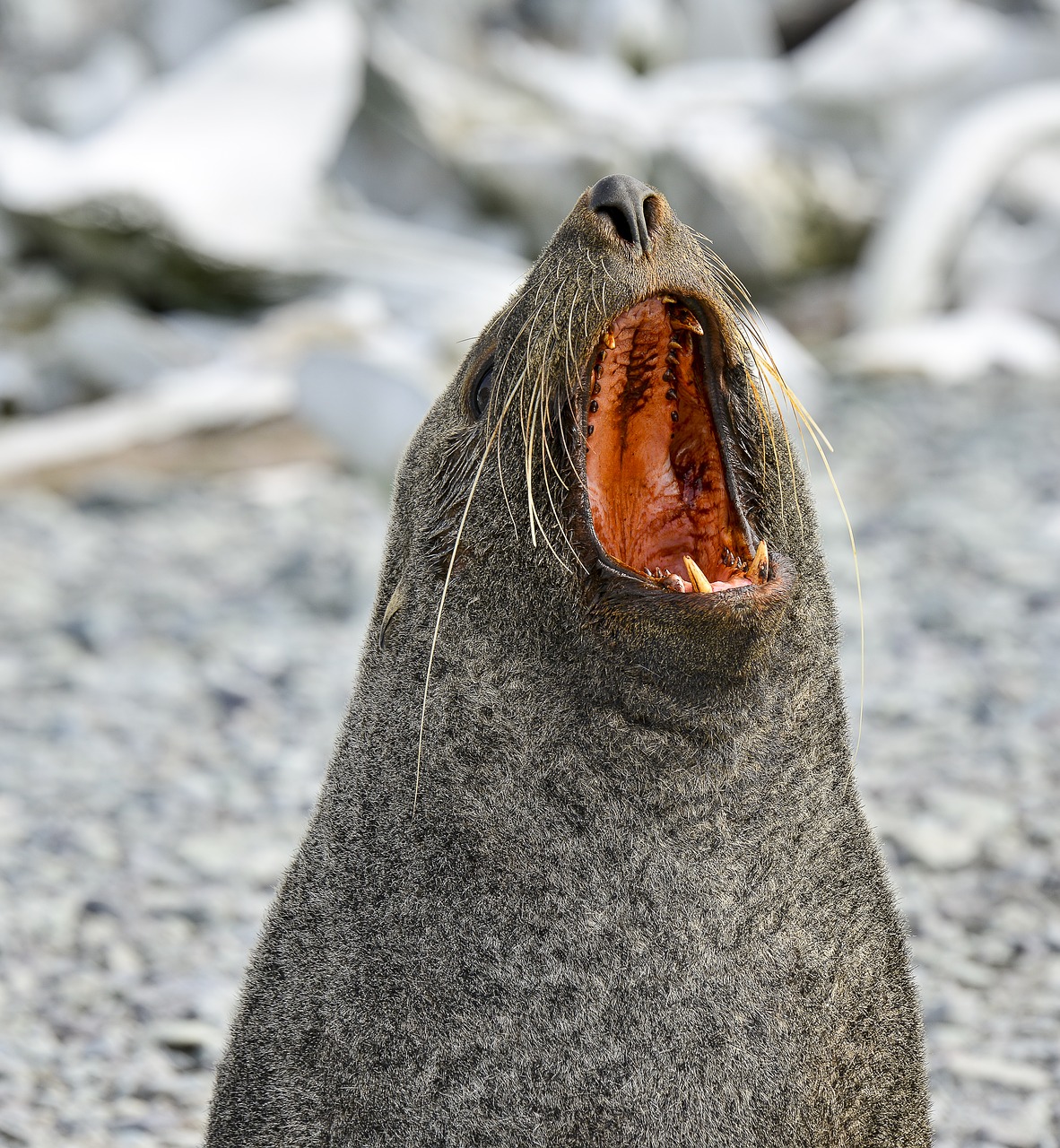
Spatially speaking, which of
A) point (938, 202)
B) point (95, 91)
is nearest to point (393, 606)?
point (938, 202)

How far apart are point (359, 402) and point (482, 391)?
7245mm

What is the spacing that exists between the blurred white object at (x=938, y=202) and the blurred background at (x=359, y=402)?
0.13ft

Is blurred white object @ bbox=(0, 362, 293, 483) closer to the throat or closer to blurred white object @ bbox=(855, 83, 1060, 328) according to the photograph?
blurred white object @ bbox=(855, 83, 1060, 328)

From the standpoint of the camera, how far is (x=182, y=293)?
14.5 m

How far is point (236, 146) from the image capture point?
49.3ft

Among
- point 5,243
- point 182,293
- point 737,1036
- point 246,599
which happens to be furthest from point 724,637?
point 5,243

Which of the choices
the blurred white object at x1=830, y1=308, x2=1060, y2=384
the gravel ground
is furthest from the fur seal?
the blurred white object at x1=830, y1=308, x2=1060, y2=384

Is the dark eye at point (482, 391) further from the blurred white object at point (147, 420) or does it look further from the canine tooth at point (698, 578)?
the blurred white object at point (147, 420)

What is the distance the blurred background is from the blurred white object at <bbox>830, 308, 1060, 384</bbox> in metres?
0.05

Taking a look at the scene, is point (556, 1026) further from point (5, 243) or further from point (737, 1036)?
point (5, 243)

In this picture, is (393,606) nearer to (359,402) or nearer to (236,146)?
(359,402)

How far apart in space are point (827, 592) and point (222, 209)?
44.6 ft

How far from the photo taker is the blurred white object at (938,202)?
14.5 metres

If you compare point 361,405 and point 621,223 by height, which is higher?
point 361,405
